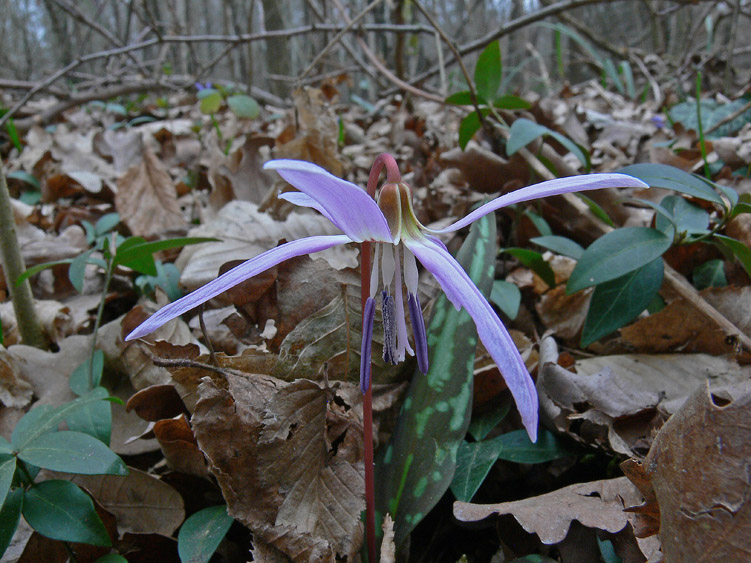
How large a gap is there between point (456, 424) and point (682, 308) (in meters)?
0.82

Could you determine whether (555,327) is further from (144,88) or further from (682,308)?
(144,88)

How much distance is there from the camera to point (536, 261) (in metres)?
1.61

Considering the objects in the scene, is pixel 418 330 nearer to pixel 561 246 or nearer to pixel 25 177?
pixel 561 246

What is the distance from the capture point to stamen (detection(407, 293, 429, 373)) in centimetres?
81

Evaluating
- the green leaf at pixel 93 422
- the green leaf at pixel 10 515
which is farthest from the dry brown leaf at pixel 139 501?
the green leaf at pixel 10 515

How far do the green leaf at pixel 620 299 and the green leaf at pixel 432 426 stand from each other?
378mm

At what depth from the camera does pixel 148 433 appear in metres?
1.30

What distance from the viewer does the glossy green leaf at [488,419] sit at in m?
1.26

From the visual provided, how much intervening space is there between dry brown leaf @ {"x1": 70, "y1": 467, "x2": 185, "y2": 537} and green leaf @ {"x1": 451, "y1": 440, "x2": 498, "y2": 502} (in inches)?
23.6

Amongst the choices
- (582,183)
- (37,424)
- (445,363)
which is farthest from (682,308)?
(37,424)

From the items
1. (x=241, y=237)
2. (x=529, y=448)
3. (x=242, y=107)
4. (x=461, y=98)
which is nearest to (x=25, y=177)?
(x=242, y=107)

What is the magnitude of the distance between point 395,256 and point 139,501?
0.87 metres

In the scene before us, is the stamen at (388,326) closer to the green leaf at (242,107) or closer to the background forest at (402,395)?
the background forest at (402,395)

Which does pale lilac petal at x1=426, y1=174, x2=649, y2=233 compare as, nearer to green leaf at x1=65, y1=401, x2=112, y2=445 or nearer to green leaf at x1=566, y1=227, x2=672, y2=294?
green leaf at x1=566, y1=227, x2=672, y2=294
